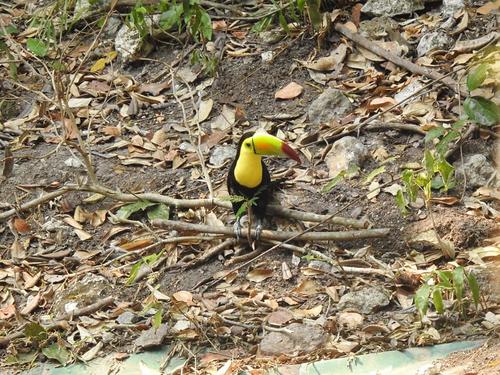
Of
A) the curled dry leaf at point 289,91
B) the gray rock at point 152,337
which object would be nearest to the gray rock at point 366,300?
the gray rock at point 152,337

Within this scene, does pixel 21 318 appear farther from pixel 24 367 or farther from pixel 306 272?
pixel 306 272

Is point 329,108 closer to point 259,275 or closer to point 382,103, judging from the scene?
point 382,103

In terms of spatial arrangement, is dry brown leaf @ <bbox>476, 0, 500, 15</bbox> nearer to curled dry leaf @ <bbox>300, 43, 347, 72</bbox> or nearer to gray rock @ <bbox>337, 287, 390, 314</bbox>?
curled dry leaf @ <bbox>300, 43, 347, 72</bbox>

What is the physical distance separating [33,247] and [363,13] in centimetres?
270

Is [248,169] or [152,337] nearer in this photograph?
[152,337]

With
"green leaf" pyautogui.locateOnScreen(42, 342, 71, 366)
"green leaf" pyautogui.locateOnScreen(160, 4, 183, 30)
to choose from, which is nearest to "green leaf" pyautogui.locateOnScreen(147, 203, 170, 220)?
"green leaf" pyautogui.locateOnScreen(42, 342, 71, 366)

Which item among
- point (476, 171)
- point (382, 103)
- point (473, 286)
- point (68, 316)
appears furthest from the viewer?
point (382, 103)

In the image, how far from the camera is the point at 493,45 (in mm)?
5363

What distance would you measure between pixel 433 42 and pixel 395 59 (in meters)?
0.28

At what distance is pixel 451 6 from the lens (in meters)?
6.02

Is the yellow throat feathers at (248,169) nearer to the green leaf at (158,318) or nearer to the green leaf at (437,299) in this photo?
the green leaf at (158,318)

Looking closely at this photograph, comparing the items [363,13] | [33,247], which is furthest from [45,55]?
[363,13]

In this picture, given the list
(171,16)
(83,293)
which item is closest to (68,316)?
(83,293)

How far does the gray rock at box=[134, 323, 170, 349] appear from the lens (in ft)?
14.0
